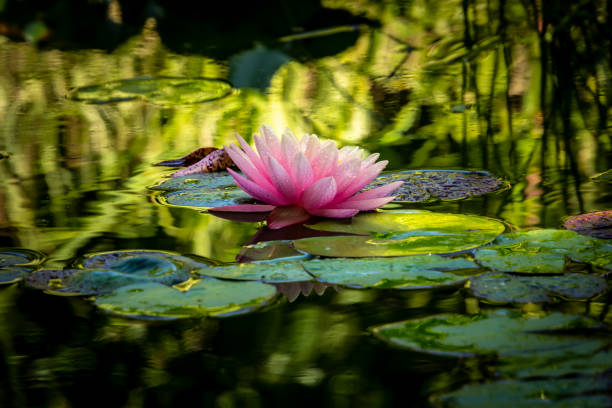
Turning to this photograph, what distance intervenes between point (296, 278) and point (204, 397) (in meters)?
0.31

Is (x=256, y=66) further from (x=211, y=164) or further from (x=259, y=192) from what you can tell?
(x=259, y=192)

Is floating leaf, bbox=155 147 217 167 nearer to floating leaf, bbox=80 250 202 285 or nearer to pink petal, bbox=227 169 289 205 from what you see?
pink petal, bbox=227 169 289 205

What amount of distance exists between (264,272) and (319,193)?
0.31 metres

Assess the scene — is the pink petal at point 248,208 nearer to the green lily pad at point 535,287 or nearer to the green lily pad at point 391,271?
the green lily pad at point 391,271

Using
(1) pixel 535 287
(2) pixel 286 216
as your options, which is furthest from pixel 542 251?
(2) pixel 286 216

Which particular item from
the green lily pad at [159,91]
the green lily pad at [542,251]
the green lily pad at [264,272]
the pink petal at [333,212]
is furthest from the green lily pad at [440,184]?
the green lily pad at [159,91]

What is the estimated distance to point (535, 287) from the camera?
108 cm

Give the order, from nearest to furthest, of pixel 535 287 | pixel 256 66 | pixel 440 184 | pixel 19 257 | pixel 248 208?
pixel 535 287
pixel 19 257
pixel 248 208
pixel 440 184
pixel 256 66

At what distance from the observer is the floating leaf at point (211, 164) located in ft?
6.05

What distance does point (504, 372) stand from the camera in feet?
2.86

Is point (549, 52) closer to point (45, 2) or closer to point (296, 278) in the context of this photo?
point (296, 278)

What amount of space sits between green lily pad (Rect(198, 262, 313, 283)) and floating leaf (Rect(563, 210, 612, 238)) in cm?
52

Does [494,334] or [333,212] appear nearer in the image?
[494,334]

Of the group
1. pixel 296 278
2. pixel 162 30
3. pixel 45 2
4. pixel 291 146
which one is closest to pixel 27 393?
pixel 296 278
